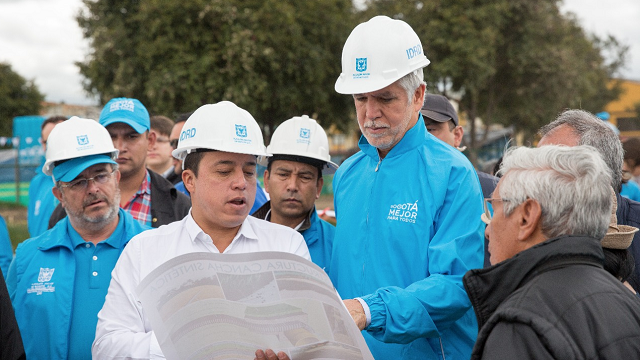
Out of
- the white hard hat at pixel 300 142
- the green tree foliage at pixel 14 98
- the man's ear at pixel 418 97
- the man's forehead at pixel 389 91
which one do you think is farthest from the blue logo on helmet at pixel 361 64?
the green tree foliage at pixel 14 98

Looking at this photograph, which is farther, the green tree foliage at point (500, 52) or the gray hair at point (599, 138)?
the green tree foliage at point (500, 52)

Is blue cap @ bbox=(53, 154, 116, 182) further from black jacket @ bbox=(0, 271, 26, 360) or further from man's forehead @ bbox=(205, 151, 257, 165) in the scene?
man's forehead @ bbox=(205, 151, 257, 165)

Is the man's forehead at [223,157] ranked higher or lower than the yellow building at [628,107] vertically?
lower

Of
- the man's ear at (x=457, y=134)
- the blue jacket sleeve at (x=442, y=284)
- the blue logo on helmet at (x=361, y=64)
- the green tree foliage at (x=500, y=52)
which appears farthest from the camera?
the green tree foliage at (x=500, y=52)

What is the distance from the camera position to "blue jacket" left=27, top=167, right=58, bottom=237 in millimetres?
5645

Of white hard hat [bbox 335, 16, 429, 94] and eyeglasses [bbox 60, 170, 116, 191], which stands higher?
white hard hat [bbox 335, 16, 429, 94]

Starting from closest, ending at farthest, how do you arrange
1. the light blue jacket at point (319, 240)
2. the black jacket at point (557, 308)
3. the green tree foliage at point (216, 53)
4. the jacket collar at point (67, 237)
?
the black jacket at point (557, 308) < the jacket collar at point (67, 237) < the light blue jacket at point (319, 240) < the green tree foliage at point (216, 53)

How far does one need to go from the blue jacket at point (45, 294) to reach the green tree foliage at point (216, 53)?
19558 mm

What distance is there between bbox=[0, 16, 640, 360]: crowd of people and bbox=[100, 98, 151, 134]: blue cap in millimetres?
794

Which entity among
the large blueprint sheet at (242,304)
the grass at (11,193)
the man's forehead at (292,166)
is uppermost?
the man's forehead at (292,166)

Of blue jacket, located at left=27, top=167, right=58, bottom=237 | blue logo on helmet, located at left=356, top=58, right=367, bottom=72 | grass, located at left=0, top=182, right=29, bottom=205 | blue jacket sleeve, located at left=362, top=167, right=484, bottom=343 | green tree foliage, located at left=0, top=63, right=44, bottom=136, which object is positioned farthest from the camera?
green tree foliage, located at left=0, top=63, right=44, bottom=136

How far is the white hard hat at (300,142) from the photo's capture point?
4.18 meters

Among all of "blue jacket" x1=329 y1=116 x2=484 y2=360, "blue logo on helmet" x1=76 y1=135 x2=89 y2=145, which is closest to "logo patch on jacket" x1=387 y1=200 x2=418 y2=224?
"blue jacket" x1=329 y1=116 x2=484 y2=360

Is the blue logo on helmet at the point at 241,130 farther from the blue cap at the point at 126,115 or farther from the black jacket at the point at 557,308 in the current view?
the blue cap at the point at 126,115
